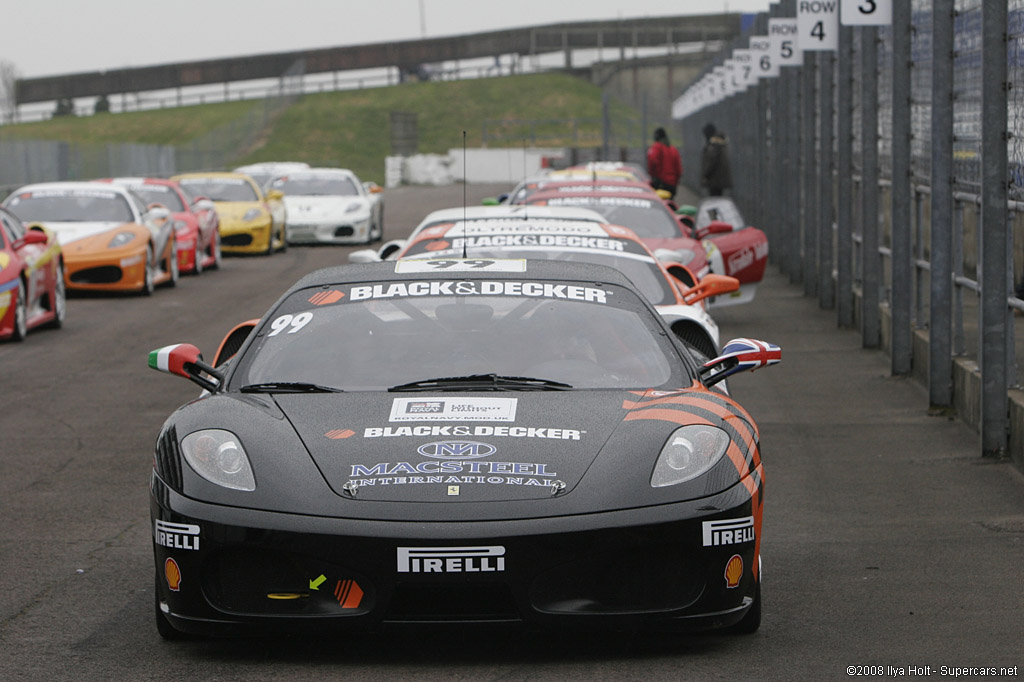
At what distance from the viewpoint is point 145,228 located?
68.9ft

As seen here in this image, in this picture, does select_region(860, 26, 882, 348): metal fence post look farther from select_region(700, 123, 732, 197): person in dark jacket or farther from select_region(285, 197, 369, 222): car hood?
select_region(285, 197, 369, 222): car hood

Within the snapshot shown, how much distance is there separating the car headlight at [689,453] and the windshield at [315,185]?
2720cm

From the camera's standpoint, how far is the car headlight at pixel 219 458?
5137mm

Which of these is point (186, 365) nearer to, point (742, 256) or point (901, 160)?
point (901, 160)

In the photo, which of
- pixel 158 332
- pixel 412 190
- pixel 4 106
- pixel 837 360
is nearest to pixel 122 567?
pixel 837 360

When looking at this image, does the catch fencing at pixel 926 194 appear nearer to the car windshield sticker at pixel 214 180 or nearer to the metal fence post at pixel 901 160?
the metal fence post at pixel 901 160

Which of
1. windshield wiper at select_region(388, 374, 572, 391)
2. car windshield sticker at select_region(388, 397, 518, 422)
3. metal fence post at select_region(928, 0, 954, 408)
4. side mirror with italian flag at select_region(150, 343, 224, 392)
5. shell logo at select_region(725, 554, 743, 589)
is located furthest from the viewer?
metal fence post at select_region(928, 0, 954, 408)

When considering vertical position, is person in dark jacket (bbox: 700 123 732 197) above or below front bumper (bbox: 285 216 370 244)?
above

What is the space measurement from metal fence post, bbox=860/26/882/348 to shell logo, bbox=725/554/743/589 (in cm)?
976

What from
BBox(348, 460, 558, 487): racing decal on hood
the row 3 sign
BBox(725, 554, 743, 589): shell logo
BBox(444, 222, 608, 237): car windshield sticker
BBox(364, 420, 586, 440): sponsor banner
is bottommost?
BBox(725, 554, 743, 589): shell logo

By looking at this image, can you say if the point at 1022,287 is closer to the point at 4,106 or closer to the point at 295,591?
the point at 295,591

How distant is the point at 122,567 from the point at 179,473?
1.50 meters

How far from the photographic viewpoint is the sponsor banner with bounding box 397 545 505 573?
15.9 feet

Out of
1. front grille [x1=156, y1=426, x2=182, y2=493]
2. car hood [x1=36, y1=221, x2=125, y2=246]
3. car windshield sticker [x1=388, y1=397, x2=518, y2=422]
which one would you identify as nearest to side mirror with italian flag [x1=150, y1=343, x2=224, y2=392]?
front grille [x1=156, y1=426, x2=182, y2=493]
